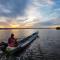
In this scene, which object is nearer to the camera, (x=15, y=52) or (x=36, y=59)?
(x=15, y=52)

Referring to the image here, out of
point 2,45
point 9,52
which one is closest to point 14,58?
point 9,52

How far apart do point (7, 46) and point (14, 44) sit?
2.07 feet

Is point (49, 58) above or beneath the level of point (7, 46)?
beneath

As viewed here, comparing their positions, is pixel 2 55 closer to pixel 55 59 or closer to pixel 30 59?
pixel 30 59

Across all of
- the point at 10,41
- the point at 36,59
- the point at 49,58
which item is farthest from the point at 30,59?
the point at 10,41

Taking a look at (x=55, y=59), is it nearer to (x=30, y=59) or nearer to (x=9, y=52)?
(x=30, y=59)

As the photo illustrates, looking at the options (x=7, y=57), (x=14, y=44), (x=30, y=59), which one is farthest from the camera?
(x=30, y=59)

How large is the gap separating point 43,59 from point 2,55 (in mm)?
5453

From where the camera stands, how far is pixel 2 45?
54.9 ft

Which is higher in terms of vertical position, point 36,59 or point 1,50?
point 1,50

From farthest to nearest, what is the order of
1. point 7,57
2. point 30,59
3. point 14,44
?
point 30,59 → point 14,44 → point 7,57

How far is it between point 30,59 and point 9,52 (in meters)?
3.83

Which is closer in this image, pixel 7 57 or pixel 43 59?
pixel 7 57

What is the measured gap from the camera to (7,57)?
1566cm
